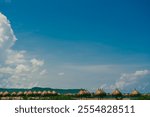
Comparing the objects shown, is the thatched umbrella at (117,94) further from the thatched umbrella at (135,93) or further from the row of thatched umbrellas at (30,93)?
the row of thatched umbrellas at (30,93)

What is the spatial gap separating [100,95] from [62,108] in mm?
11424

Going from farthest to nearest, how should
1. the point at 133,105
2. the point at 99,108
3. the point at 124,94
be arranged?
the point at 124,94, the point at 133,105, the point at 99,108

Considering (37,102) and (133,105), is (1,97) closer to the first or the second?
(37,102)

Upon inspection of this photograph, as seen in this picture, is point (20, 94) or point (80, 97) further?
point (20, 94)

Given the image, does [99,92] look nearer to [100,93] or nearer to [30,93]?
[100,93]

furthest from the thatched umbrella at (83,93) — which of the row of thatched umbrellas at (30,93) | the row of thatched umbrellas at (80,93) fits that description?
the row of thatched umbrellas at (30,93)

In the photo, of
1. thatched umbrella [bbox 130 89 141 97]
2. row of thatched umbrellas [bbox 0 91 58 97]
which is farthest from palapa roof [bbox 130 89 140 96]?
row of thatched umbrellas [bbox 0 91 58 97]

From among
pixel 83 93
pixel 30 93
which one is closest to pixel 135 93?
pixel 83 93

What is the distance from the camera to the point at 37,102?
2283 cm

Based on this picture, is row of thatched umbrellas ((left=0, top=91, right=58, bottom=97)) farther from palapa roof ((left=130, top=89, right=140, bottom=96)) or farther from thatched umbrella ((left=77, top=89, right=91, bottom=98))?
palapa roof ((left=130, top=89, right=140, bottom=96))

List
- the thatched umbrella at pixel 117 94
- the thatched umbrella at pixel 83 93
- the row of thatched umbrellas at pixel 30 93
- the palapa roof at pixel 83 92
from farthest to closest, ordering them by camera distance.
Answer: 1. the row of thatched umbrellas at pixel 30 93
2. the palapa roof at pixel 83 92
3. the thatched umbrella at pixel 83 93
4. the thatched umbrella at pixel 117 94

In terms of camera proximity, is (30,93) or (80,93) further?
(30,93)

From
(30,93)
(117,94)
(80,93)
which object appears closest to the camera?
(117,94)

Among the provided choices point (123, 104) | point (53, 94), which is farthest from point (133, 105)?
point (53, 94)
